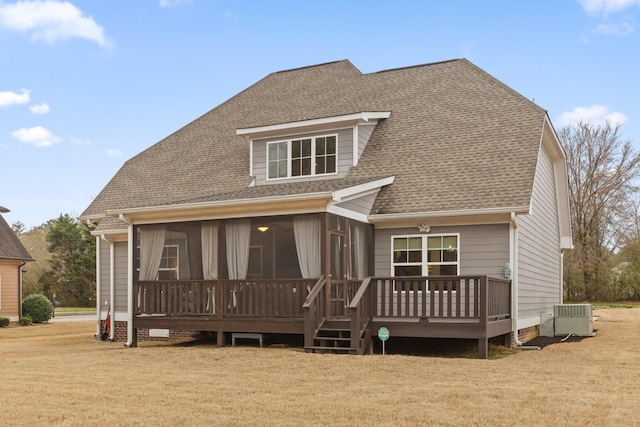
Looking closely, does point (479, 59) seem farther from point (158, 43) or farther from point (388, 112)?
point (158, 43)

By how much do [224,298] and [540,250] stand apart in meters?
8.28

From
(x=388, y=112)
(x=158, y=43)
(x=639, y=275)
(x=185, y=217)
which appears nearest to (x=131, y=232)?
(x=185, y=217)

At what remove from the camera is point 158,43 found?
21953 millimetres

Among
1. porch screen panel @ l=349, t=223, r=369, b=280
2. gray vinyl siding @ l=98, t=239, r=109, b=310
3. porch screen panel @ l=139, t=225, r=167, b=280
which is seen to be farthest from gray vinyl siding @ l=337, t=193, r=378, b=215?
gray vinyl siding @ l=98, t=239, r=109, b=310

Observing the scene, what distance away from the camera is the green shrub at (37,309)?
1122 inches

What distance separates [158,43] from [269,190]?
31.0ft

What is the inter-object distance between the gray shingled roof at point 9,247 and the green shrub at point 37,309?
181 centimetres

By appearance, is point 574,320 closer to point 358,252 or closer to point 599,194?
point 358,252

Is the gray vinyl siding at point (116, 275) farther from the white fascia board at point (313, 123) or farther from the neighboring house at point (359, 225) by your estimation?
the white fascia board at point (313, 123)

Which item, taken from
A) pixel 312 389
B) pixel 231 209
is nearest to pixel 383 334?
pixel 231 209

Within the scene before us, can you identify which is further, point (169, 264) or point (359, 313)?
point (169, 264)

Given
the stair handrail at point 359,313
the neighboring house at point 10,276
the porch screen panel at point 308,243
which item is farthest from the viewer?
the neighboring house at point 10,276

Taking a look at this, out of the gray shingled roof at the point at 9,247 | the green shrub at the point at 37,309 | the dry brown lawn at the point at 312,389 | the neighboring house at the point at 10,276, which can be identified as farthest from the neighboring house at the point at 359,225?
the green shrub at the point at 37,309

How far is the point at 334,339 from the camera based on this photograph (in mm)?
12820
